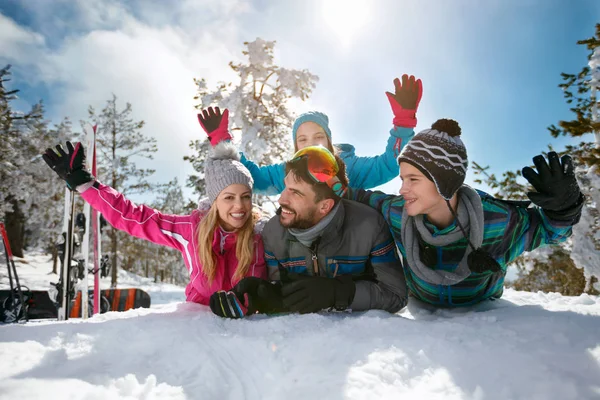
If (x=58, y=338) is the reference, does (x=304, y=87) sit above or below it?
above

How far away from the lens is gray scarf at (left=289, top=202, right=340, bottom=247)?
2.56m

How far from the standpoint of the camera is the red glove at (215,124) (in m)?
3.92

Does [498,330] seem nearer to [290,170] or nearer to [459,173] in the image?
[459,173]

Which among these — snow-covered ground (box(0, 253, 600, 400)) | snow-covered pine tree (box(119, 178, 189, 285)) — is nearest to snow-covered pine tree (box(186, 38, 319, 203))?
snow-covered ground (box(0, 253, 600, 400))

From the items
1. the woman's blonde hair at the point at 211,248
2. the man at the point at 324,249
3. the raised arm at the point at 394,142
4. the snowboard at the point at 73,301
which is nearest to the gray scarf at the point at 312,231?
the man at the point at 324,249

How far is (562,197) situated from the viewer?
7.13 feet

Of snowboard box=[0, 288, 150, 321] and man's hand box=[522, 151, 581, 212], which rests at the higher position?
man's hand box=[522, 151, 581, 212]

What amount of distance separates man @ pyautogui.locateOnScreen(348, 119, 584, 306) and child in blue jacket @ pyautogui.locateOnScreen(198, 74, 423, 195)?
46.3 inches

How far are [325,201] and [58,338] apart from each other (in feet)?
6.28

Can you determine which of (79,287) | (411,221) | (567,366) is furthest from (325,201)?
(79,287)

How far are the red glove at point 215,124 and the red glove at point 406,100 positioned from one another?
1872 millimetres

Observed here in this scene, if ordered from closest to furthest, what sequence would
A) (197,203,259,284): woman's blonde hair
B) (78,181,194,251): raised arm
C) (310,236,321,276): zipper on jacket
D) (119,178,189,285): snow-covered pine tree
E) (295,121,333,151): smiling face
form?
(310,236,321,276): zipper on jacket
(197,203,259,284): woman's blonde hair
(78,181,194,251): raised arm
(295,121,333,151): smiling face
(119,178,189,285): snow-covered pine tree

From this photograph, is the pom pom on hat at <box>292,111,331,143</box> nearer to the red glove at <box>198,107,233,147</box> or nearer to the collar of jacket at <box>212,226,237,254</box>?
the red glove at <box>198,107,233,147</box>

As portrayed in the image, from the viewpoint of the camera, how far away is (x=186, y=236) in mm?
3082
